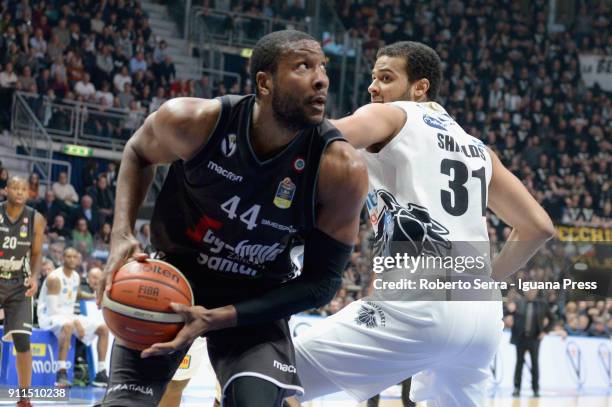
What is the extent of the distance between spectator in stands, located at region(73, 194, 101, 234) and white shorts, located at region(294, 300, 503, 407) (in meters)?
10.8

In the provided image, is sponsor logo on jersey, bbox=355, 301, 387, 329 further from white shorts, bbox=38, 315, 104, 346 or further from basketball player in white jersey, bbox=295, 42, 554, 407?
white shorts, bbox=38, 315, 104, 346

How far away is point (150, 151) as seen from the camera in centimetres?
363

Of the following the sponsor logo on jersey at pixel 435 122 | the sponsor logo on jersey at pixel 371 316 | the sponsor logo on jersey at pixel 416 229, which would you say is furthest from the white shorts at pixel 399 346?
the sponsor logo on jersey at pixel 435 122

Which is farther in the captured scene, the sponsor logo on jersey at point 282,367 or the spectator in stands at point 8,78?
the spectator in stands at point 8,78

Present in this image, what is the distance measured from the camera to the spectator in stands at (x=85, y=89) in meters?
17.0

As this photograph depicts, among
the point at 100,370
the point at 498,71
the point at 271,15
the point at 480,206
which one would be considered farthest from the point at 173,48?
the point at 480,206

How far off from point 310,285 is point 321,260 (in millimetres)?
105

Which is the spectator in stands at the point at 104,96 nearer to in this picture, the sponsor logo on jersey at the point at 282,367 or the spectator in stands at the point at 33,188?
the spectator in stands at the point at 33,188

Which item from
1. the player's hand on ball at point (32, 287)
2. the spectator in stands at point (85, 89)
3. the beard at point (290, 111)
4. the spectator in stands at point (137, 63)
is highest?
the beard at point (290, 111)

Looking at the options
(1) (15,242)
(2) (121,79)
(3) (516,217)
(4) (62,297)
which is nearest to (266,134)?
(3) (516,217)

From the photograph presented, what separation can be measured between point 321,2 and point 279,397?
19.9 meters

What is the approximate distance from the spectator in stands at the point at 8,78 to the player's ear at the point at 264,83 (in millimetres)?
13437

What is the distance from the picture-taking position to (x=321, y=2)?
73.9ft

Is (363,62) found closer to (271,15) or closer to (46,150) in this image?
(271,15)
